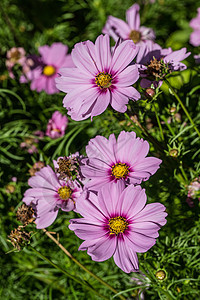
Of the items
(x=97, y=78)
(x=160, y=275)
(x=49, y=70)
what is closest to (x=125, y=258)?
(x=160, y=275)

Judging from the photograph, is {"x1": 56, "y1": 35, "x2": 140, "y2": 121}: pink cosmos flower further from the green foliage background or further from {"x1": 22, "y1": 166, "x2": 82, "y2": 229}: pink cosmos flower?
{"x1": 22, "y1": 166, "x2": 82, "y2": 229}: pink cosmos flower

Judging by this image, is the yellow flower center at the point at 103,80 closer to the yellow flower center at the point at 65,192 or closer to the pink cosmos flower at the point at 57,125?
the yellow flower center at the point at 65,192

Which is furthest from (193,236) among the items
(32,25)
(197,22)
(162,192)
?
(32,25)

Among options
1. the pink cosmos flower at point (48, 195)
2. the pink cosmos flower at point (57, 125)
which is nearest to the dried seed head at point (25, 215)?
the pink cosmos flower at point (48, 195)

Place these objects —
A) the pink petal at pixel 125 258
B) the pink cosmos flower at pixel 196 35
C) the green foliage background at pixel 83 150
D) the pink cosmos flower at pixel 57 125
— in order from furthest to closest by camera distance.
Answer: the pink cosmos flower at pixel 196 35 → the pink cosmos flower at pixel 57 125 → the green foliage background at pixel 83 150 → the pink petal at pixel 125 258

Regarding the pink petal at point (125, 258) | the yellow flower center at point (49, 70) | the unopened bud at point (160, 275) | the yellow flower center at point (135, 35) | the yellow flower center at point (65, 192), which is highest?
the yellow flower center at point (135, 35)

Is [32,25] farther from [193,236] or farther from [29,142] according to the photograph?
[193,236]
